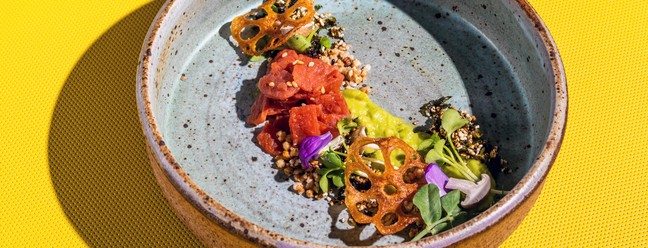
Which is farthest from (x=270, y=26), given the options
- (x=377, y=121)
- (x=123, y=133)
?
(x=123, y=133)

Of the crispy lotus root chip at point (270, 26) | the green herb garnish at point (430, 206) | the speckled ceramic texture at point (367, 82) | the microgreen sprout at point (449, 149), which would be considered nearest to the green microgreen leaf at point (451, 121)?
the microgreen sprout at point (449, 149)

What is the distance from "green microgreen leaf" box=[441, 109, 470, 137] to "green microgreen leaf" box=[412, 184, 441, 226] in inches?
11.0

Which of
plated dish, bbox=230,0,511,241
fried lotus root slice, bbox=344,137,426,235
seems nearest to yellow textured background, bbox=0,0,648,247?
plated dish, bbox=230,0,511,241

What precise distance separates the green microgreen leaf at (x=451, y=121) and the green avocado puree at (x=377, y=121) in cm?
8

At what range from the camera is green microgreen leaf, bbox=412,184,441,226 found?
2482 mm

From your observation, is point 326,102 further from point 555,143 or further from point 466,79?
point 555,143

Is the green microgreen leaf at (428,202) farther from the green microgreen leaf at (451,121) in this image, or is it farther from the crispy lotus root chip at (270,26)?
the crispy lotus root chip at (270,26)

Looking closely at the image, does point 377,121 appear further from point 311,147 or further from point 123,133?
point 123,133

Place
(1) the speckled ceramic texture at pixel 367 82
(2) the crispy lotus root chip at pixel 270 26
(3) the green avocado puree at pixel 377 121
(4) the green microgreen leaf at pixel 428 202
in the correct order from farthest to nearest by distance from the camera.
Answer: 1. (2) the crispy lotus root chip at pixel 270 26
2. (3) the green avocado puree at pixel 377 121
3. (1) the speckled ceramic texture at pixel 367 82
4. (4) the green microgreen leaf at pixel 428 202

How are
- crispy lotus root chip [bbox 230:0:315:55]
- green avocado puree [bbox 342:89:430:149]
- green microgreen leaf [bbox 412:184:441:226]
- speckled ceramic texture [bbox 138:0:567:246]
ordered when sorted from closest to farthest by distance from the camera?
green microgreen leaf [bbox 412:184:441:226] < speckled ceramic texture [bbox 138:0:567:246] < green avocado puree [bbox 342:89:430:149] < crispy lotus root chip [bbox 230:0:315:55]

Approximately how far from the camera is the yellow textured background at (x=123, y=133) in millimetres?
2754

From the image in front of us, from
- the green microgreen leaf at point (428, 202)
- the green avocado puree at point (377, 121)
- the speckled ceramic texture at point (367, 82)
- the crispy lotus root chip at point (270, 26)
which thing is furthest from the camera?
the crispy lotus root chip at point (270, 26)

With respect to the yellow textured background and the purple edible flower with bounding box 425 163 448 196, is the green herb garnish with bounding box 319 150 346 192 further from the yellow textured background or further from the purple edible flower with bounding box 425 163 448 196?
the yellow textured background

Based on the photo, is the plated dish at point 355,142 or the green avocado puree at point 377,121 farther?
the green avocado puree at point 377,121
